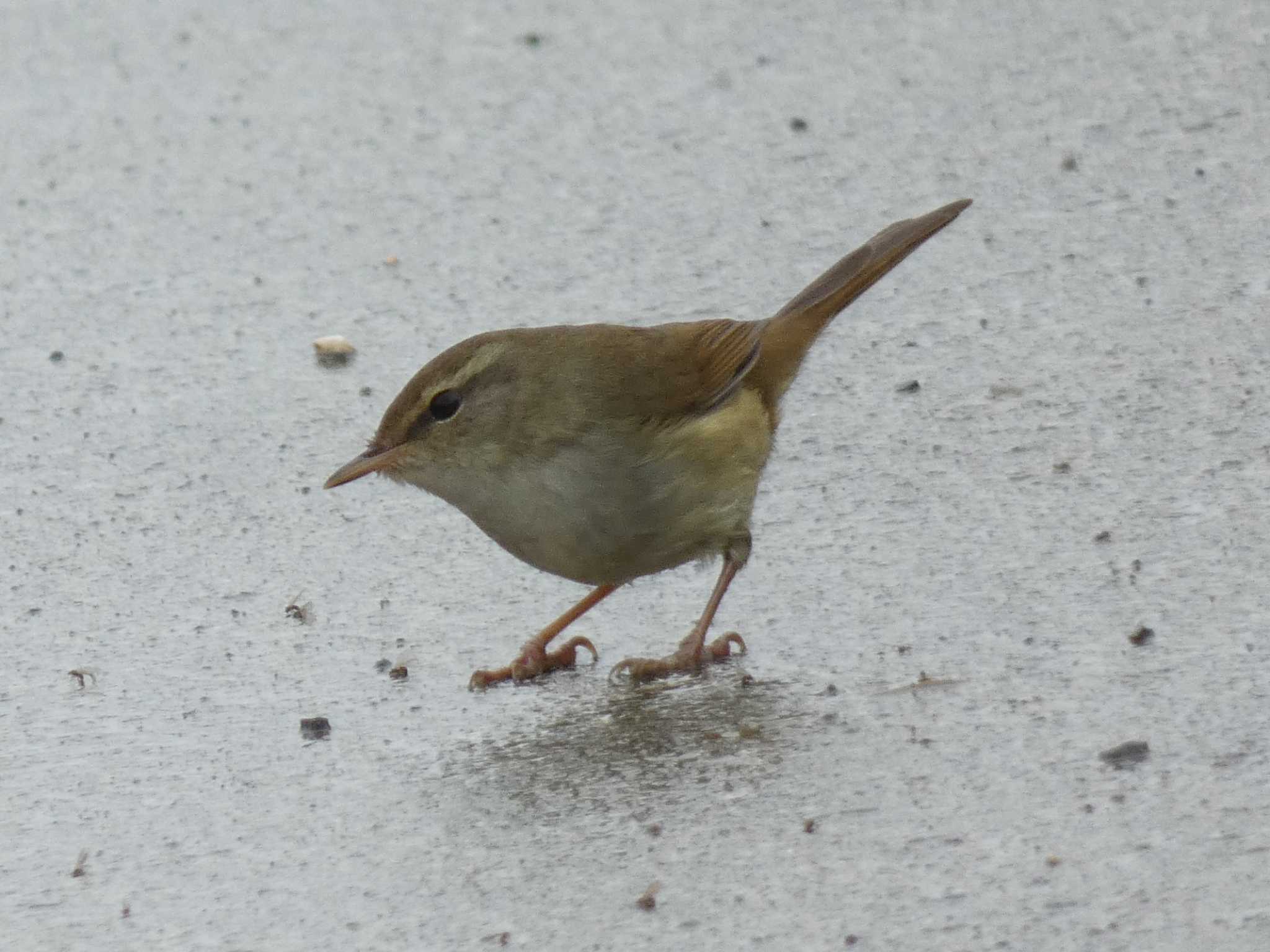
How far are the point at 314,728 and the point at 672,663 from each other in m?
0.77

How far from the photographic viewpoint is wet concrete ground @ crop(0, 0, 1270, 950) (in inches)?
161

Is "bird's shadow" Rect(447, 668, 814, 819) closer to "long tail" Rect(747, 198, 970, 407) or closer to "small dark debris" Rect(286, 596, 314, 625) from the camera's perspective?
"small dark debris" Rect(286, 596, 314, 625)

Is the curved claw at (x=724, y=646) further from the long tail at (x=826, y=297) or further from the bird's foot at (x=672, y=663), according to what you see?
the long tail at (x=826, y=297)

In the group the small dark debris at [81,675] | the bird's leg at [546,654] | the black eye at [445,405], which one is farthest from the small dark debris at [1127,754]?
the small dark debris at [81,675]

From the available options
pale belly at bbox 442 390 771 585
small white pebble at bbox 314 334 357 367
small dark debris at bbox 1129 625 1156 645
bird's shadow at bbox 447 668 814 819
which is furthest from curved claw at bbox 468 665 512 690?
small white pebble at bbox 314 334 357 367

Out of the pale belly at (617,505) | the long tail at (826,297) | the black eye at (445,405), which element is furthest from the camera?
the long tail at (826,297)

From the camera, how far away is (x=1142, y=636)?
4863mm

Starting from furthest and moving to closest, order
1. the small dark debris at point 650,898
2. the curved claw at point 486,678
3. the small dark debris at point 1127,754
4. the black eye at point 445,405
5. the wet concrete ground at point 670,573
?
the curved claw at point 486,678
the black eye at point 445,405
the small dark debris at point 1127,754
the wet concrete ground at point 670,573
the small dark debris at point 650,898

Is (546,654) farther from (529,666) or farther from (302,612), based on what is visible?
(302,612)

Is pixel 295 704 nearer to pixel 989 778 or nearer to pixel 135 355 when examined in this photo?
pixel 989 778

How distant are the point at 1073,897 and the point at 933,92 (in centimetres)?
511

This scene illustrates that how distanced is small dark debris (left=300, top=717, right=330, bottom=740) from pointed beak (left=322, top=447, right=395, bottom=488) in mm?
483

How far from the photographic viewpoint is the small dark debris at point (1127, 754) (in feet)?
14.2

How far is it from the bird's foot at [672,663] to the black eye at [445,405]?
66 centimetres
